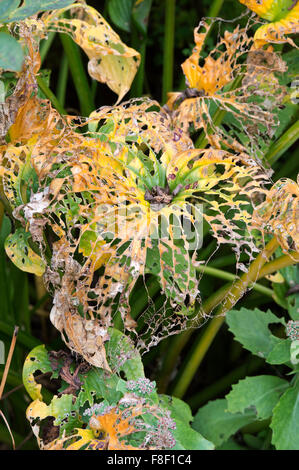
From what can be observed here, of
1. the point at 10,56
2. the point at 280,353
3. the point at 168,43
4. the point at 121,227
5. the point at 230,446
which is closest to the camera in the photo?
the point at 10,56

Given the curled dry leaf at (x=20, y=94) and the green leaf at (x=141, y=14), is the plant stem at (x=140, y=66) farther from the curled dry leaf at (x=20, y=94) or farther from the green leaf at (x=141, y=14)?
the curled dry leaf at (x=20, y=94)

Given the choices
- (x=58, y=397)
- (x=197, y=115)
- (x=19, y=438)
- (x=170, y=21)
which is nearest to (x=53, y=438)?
(x=58, y=397)

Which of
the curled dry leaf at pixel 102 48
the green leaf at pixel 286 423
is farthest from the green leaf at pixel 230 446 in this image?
the curled dry leaf at pixel 102 48

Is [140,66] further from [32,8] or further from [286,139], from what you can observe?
[32,8]

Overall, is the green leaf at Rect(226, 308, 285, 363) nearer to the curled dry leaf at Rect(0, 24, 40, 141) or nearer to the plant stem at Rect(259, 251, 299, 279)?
the plant stem at Rect(259, 251, 299, 279)

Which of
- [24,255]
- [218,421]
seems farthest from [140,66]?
[218,421]

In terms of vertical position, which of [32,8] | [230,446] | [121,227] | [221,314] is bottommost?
[230,446]

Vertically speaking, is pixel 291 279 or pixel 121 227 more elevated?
pixel 121 227
